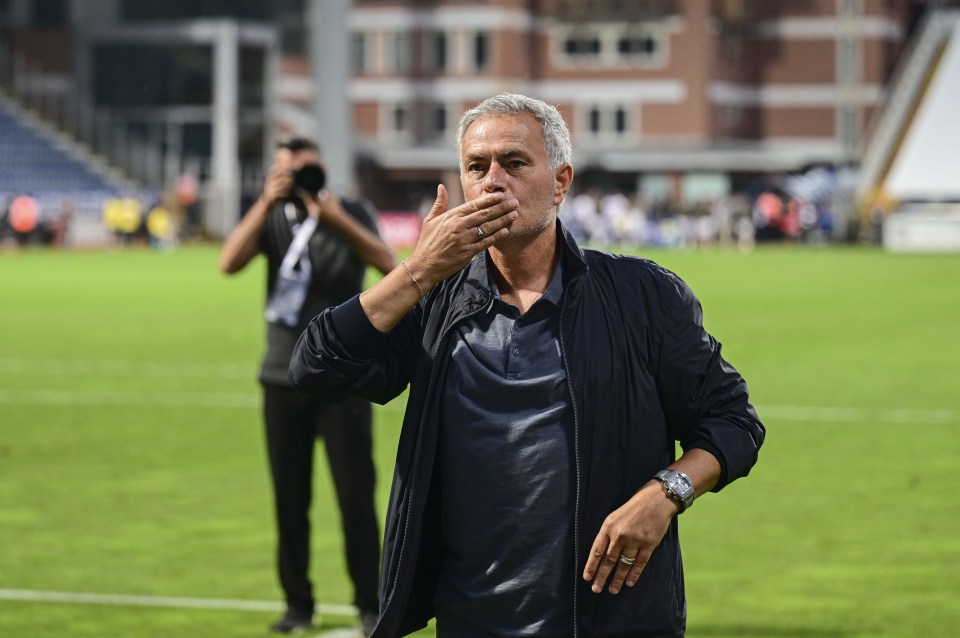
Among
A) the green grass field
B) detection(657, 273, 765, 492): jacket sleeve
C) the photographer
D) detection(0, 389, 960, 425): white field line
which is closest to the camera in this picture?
detection(657, 273, 765, 492): jacket sleeve

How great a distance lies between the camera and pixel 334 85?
3111 cm

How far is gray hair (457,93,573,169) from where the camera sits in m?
4.32

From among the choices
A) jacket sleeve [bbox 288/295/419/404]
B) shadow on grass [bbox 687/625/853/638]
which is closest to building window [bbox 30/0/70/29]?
shadow on grass [bbox 687/625/853/638]

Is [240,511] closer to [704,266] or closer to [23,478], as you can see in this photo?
[23,478]

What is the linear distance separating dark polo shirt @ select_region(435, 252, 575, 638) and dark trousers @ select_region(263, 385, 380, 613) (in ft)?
12.0

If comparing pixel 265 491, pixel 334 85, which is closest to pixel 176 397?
pixel 265 491

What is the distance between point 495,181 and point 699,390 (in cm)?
72

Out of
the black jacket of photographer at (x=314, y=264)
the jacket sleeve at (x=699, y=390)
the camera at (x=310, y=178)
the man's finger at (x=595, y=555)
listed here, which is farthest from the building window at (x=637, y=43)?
the man's finger at (x=595, y=555)

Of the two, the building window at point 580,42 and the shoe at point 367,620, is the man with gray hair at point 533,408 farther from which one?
the building window at point 580,42

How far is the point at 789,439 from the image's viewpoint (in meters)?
15.1

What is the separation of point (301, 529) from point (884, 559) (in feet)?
11.5

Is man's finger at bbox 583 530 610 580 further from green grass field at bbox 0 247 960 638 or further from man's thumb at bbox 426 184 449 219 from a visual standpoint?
green grass field at bbox 0 247 960 638

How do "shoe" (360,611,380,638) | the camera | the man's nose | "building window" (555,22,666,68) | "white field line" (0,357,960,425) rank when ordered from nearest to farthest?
the man's nose
the camera
"shoe" (360,611,380,638)
"white field line" (0,357,960,425)
"building window" (555,22,666,68)

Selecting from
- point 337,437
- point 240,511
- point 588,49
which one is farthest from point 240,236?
point 588,49
